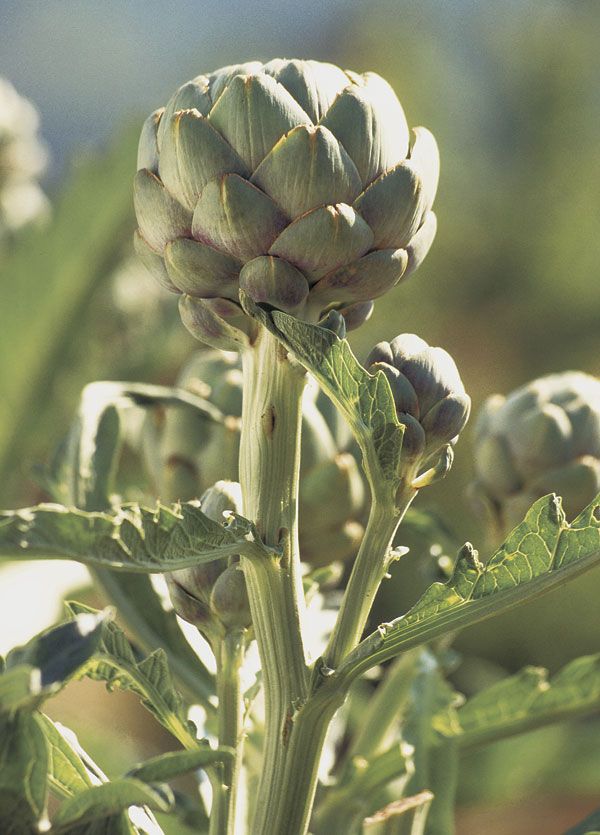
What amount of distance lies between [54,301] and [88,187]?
0.08m

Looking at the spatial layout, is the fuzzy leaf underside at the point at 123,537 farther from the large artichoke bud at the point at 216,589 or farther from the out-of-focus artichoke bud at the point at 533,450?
the out-of-focus artichoke bud at the point at 533,450

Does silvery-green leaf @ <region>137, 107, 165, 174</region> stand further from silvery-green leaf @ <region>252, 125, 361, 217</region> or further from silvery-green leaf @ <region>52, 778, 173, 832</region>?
silvery-green leaf @ <region>52, 778, 173, 832</region>

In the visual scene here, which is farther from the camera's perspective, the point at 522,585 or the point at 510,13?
the point at 510,13

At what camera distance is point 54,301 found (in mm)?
737

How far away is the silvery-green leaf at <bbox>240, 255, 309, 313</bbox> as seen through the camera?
281mm

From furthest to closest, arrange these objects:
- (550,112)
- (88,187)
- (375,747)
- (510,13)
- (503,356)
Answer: (510,13), (550,112), (503,356), (88,187), (375,747)

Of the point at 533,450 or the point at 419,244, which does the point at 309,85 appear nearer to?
the point at 419,244

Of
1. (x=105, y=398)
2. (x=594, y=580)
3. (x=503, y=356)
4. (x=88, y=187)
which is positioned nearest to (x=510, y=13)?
(x=503, y=356)

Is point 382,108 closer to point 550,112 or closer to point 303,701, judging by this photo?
point 303,701

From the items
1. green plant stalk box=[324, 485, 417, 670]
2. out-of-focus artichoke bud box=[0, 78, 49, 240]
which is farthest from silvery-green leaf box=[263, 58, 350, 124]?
out-of-focus artichoke bud box=[0, 78, 49, 240]

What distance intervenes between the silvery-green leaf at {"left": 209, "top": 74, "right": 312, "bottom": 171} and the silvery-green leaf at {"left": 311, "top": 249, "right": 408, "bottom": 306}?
4 cm

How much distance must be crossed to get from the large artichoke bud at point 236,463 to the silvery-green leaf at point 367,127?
0.59 feet

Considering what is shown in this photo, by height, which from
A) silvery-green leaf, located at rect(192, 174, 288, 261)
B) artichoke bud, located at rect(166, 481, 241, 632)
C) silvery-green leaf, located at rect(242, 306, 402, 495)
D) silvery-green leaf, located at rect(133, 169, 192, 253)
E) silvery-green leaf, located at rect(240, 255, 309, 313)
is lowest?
artichoke bud, located at rect(166, 481, 241, 632)

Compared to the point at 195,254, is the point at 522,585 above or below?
below
